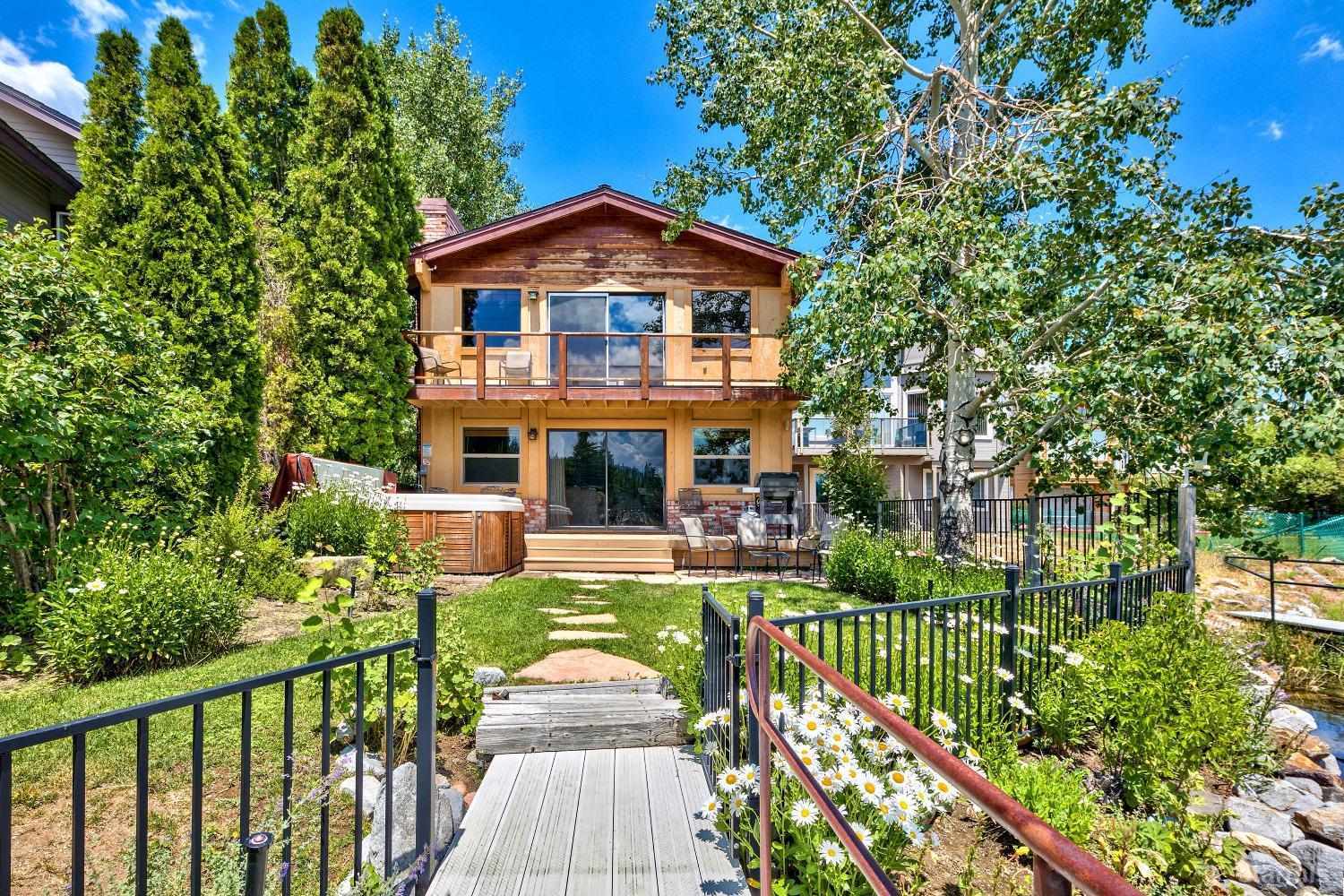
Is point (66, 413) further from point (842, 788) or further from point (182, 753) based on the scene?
point (842, 788)

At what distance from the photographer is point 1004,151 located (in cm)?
856

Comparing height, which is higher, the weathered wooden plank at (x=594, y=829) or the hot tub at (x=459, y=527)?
the hot tub at (x=459, y=527)

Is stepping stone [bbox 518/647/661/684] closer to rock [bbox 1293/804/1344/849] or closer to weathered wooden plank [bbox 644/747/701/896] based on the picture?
weathered wooden plank [bbox 644/747/701/896]

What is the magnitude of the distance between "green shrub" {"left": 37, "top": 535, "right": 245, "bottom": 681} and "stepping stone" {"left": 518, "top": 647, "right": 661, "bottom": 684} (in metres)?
2.60

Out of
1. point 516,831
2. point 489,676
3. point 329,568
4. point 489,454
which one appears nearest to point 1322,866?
point 516,831

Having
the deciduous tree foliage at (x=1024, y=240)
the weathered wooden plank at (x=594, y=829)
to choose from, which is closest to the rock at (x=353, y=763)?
the weathered wooden plank at (x=594, y=829)

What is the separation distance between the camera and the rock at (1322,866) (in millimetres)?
3502

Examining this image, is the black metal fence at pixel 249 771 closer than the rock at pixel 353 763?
Yes

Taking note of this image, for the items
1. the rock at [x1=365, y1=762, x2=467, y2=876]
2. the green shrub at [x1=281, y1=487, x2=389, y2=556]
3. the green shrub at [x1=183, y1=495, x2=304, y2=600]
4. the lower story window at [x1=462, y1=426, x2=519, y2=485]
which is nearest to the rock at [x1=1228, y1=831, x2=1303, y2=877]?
the rock at [x1=365, y1=762, x2=467, y2=876]

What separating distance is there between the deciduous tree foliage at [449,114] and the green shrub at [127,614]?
1844cm

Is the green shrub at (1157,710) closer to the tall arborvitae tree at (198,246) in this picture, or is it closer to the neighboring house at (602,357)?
the neighboring house at (602,357)

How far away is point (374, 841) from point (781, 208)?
37.7ft

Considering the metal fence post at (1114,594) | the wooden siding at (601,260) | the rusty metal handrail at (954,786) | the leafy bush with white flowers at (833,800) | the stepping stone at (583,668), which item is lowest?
the stepping stone at (583,668)

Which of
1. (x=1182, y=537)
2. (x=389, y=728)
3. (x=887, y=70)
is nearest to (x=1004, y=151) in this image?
(x=887, y=70)
